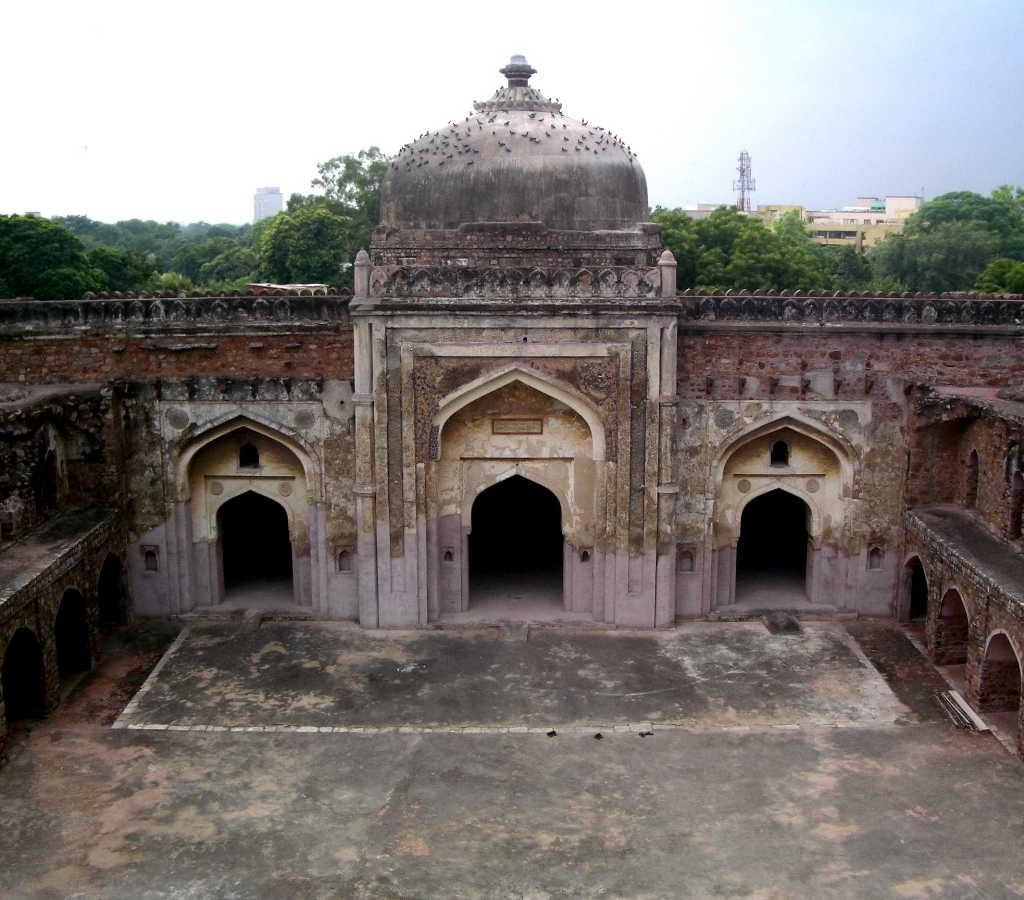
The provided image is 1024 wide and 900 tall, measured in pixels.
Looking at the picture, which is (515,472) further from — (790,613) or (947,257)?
(947,257)

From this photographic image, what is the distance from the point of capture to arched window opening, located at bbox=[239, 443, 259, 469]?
49.3 feet

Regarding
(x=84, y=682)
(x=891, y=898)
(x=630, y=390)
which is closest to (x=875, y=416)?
(x=630, y=390)

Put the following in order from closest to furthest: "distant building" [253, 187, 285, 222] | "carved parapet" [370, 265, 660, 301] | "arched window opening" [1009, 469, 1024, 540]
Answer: "arched window opening" [1009, 469, 1024, 540], "carved parapet" [370, 265, 660, 301], "distant building" [253, 187, 285, 222]

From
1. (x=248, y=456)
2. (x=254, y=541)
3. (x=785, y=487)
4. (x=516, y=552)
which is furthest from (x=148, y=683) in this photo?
(x=785, y=487)

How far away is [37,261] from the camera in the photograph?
3192cm

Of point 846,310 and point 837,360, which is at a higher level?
point 846,310

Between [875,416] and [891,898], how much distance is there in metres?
7.18

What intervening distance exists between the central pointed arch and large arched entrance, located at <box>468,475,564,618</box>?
2306mm

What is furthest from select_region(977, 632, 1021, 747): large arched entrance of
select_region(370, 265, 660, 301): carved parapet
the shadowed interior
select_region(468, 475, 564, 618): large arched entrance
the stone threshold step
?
the shadowed interior

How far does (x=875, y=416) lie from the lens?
47.5 feet

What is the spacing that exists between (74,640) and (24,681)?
1244 mm

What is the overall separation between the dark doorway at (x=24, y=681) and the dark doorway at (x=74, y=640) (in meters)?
1.03

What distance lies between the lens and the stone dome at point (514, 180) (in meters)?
14.7

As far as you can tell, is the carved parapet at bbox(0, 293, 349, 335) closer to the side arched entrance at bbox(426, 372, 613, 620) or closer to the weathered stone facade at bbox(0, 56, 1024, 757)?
the weathered stone facade at bbox(0, 56, 1024, 757)
